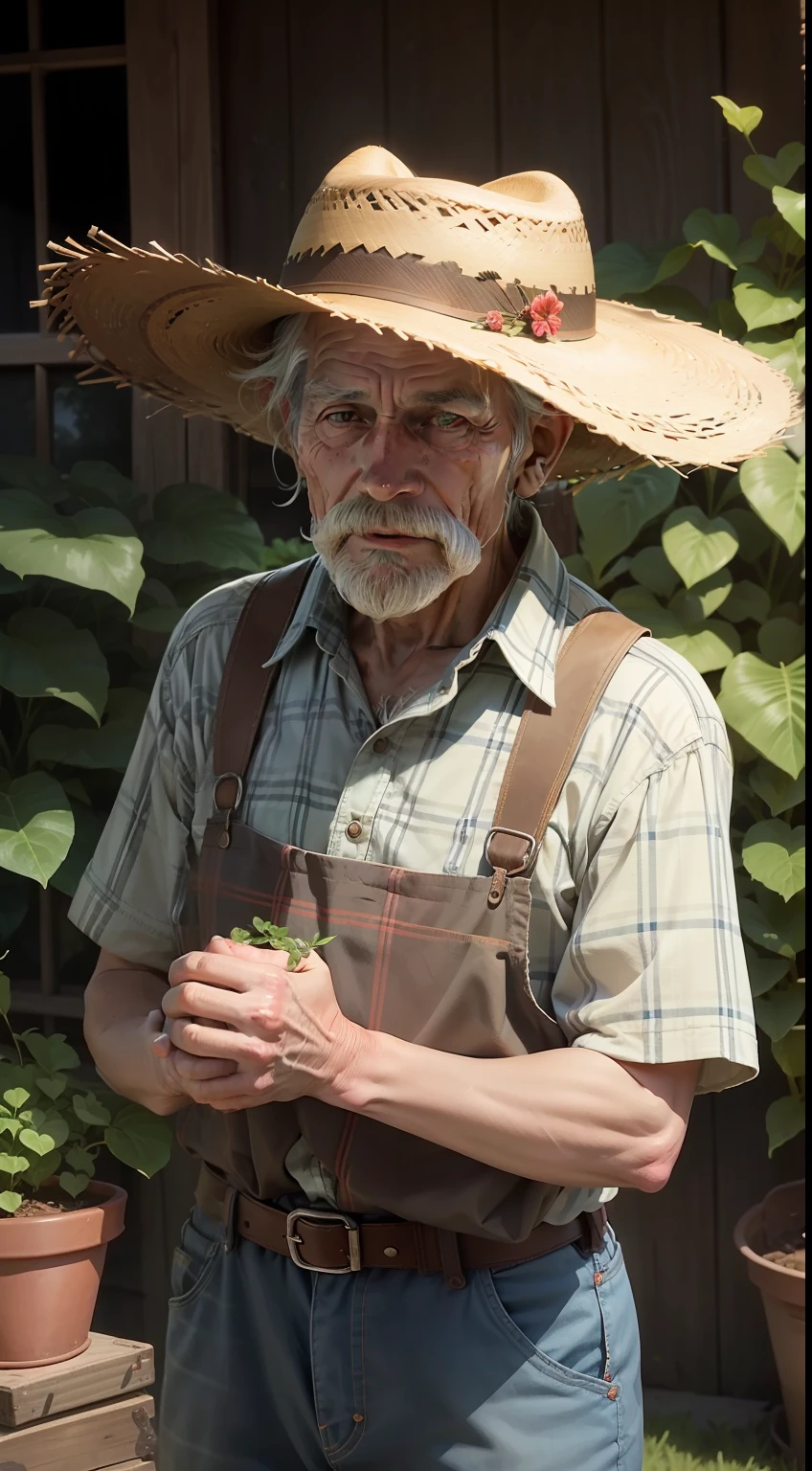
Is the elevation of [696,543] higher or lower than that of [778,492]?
lower

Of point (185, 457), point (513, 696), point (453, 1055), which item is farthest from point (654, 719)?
point (185, 457)

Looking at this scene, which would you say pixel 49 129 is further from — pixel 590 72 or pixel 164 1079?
pixel 164 1079

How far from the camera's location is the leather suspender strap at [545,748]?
148 cm

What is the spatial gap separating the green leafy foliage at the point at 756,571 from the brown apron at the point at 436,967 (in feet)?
4.43

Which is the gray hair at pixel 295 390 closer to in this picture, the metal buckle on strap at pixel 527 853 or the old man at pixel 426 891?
the old man at pixel 426 891

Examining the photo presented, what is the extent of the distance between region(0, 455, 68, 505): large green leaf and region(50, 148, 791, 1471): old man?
1.28 meters

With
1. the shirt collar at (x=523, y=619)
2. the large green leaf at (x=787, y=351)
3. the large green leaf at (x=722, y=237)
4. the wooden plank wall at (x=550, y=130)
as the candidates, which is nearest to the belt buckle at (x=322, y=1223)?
the shirt collar at (x=523, y=619)

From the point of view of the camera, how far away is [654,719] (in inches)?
59.3

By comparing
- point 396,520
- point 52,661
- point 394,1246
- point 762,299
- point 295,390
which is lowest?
point 394,1246

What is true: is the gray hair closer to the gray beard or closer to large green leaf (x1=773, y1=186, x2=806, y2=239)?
the gray beard

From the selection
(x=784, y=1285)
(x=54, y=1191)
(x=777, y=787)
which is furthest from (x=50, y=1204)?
(x=777, y=787)

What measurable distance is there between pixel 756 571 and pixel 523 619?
159 centimetres

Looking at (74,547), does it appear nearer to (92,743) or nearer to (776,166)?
(92,743)

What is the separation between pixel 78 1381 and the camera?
2.64 metres
